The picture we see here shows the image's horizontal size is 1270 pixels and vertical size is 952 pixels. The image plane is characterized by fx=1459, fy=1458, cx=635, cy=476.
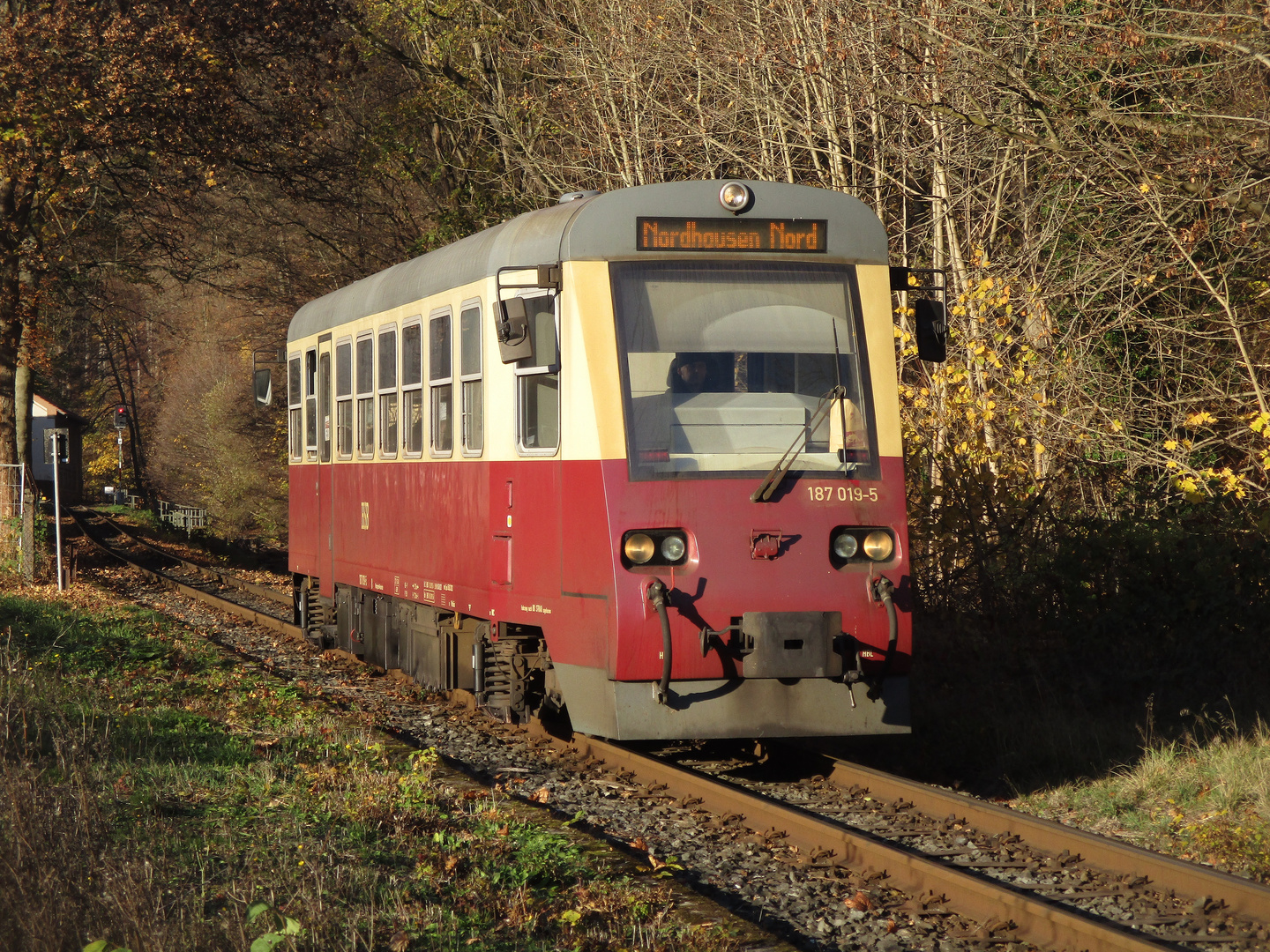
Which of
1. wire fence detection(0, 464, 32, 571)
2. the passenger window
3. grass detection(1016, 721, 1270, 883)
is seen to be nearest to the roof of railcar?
grass detection(1016, 721, 1270, 883)

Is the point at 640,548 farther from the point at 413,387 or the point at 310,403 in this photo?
the point at 310,403

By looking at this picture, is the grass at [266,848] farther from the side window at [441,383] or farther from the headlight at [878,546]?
the headlight at [878,546]

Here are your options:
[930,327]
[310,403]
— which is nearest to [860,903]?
[930,327]

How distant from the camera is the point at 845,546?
8359 mm

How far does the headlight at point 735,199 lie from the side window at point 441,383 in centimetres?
254

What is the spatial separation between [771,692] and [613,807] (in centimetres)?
113

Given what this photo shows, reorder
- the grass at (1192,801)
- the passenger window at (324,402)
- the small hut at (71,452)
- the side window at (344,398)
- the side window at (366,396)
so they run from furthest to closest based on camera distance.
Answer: the small hut at (71,452)
the passenger window at (324,402)
the side window at (344,398)
the side window at (366,396)
the grass at (1192,801)

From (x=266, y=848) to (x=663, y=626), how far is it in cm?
240

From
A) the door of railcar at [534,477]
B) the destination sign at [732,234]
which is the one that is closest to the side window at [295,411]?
the door of railcar at [534,477]

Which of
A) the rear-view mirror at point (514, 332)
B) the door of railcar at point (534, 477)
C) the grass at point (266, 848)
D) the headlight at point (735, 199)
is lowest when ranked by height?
the grass at point (266, 848)

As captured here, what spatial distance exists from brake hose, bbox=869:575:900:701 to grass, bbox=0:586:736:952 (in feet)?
7.19

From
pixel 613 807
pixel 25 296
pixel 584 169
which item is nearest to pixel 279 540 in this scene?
pixel 25 296

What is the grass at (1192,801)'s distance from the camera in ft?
23.2

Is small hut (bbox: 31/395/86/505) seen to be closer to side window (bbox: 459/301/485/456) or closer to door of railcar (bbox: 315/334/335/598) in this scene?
door of railcar (bbox: 315/334/335/598)
